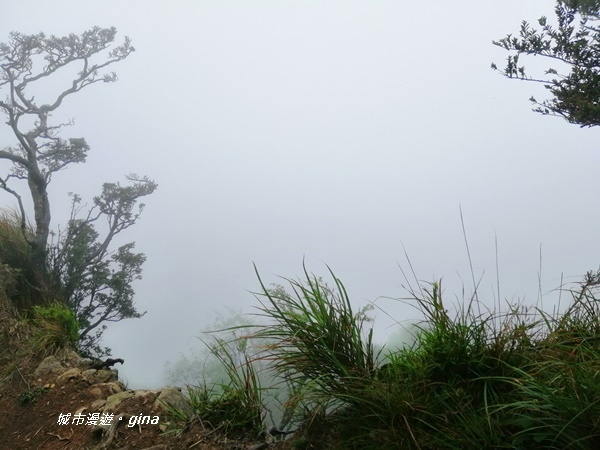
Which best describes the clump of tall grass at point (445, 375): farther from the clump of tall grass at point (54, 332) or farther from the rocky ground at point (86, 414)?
the clump of tall grass at point (54, 332)

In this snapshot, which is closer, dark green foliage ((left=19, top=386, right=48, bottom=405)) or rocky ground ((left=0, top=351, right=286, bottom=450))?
rocky ground ((left=0, top=351, right=286, bottom=450))

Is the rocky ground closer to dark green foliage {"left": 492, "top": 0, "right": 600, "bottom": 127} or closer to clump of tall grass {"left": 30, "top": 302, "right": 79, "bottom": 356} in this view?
clump of tall grass {"left": 30, "top": 302, "right": 79, "bottom": 356}

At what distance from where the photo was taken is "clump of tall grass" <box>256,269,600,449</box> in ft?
4.63

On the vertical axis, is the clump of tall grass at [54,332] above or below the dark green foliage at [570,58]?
below

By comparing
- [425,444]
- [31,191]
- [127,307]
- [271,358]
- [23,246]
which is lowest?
[425,444]

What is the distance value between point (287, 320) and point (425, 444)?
2.07 feet

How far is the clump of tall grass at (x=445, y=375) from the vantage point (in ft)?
4.63

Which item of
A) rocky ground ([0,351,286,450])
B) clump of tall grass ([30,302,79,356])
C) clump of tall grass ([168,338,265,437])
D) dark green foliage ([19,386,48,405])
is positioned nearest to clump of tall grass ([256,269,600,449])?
clump of tall grass ([168,338,265,437])

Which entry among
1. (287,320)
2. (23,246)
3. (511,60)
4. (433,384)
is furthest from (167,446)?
(23,246)

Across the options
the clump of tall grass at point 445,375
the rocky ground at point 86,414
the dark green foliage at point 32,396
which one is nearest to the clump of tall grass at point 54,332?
the rocky ground at point 86,414

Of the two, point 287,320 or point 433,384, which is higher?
point 287,320

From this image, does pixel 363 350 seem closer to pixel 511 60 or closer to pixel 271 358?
pixel 271 358

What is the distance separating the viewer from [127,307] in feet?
15.6

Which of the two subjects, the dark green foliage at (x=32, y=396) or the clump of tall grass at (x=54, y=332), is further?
the clump of tall grass at (x=54, y=332)
